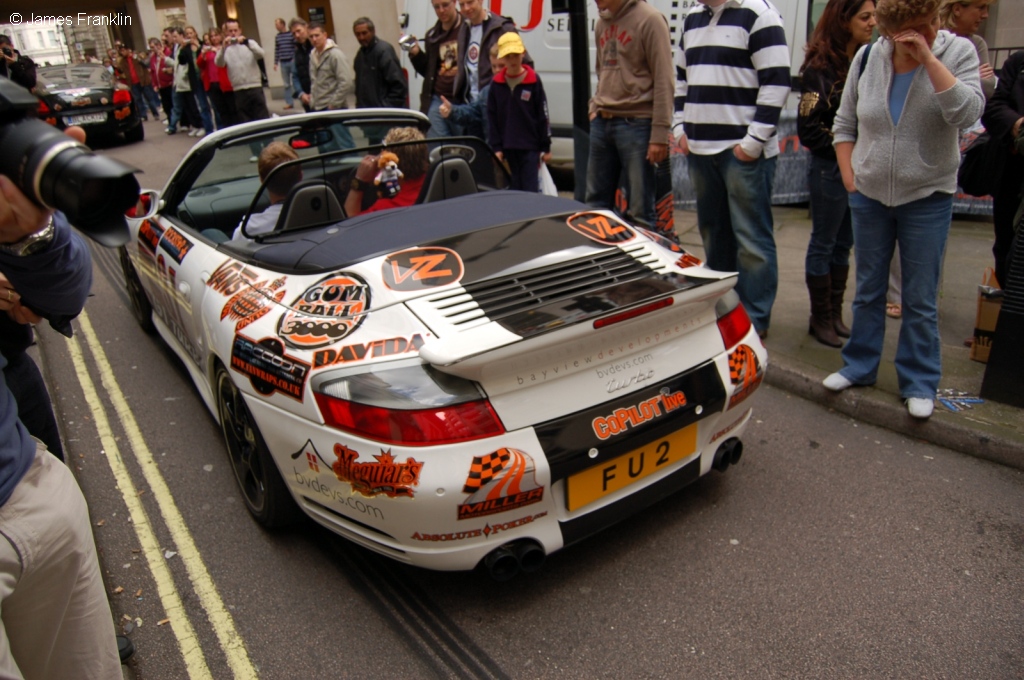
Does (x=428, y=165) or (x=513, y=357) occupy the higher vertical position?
(x=428, y=165)

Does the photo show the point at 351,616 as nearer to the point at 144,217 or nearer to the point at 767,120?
the point at 144,217

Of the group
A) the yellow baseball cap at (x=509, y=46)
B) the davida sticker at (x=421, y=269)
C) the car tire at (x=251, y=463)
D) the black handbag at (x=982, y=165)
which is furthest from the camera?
the yellow baseball cap at (x=509, y=46)

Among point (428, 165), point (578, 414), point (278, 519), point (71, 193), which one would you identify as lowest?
point (278, 519)

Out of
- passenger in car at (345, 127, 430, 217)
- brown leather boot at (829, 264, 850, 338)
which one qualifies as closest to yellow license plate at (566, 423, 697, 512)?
passenger in car at (345, 127, 430, 217)

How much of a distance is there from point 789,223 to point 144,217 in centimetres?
526

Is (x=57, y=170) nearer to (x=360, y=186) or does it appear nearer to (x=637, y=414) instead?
(x=637, y=414)

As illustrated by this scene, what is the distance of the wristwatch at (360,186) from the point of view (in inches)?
134

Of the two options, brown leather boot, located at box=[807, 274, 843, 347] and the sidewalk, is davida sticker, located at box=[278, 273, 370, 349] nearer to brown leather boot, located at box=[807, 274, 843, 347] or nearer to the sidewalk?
the sidewalk

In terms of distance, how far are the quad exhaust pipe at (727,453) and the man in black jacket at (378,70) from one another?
628cm

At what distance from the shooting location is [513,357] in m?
2.20

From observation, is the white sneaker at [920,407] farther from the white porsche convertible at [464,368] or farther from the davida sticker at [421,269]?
the davida sticker at [421,269]

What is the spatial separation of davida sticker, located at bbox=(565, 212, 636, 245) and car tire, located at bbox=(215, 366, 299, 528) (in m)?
1.44

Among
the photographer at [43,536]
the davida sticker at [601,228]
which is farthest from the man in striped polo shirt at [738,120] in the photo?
the photographer at [43,536]

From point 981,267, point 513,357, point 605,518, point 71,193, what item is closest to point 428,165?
point 513,357
